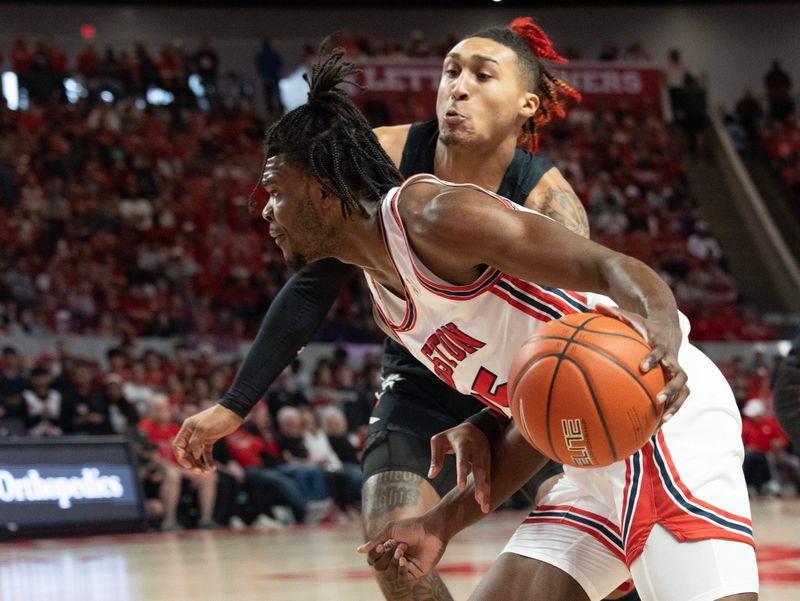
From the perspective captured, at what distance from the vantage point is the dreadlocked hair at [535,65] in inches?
145

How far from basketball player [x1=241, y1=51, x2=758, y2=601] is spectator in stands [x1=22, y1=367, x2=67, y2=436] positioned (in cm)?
740

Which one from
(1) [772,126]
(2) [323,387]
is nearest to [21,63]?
(2) [323,387]

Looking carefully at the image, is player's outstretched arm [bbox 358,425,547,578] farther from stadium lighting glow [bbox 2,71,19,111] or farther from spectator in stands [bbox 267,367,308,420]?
stadium lighting glow [bbox 2,71,19,111]

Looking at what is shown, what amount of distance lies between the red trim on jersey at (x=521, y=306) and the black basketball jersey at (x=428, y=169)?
1.06 metres

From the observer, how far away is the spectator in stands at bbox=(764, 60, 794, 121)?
2097cm

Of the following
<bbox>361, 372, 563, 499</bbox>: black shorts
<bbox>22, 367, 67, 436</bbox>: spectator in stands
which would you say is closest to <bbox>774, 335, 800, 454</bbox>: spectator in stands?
<bbox>361, 372, 563, 499</bbox>: black shorts

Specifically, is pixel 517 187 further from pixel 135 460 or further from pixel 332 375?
pixel 332 375

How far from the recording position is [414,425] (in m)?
3.55

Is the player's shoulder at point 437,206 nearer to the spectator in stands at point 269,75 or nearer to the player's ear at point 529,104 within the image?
the player's ear at point 529,104

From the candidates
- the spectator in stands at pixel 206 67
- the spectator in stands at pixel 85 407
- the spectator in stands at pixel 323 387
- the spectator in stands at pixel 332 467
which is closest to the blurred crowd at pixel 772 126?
the spectator in stands at pixel 206 67

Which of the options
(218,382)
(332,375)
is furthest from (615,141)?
(218,382)

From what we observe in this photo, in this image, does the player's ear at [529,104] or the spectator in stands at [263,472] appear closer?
the player's ear at [529,104]

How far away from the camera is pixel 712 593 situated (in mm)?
2322

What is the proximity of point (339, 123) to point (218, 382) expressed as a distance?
318 inches
